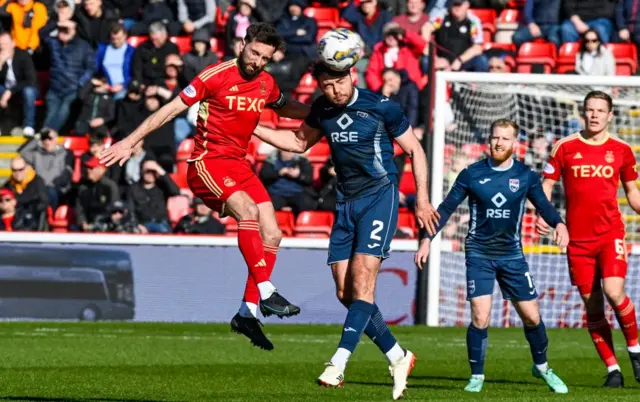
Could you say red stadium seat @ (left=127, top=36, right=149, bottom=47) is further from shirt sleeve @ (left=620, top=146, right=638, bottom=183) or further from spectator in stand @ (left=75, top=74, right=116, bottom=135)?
shirt sleeve @ (left=620, top=146, right=638, bottom=183)

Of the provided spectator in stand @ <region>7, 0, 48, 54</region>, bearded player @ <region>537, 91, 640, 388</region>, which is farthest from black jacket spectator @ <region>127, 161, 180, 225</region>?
bearded player @ <region>537, 91, 640, 388</region>

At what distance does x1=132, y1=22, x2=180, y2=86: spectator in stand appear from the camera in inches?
831

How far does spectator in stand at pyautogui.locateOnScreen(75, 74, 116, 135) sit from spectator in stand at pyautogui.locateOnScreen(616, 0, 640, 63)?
8.16m

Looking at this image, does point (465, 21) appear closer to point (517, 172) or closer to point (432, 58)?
point (432, 58)

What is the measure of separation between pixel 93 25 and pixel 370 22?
A: 4601 millimetres

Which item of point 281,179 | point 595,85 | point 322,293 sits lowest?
point 322,293

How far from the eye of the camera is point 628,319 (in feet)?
37.0

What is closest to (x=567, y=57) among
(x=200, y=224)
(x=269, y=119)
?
(x=269, y=119)

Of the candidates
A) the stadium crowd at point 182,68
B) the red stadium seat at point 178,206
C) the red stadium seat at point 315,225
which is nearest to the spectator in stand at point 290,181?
the stadium crowd at point 182,68

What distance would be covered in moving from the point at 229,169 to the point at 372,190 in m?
1.22

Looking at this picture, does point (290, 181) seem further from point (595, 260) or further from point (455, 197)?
point (455, 197)

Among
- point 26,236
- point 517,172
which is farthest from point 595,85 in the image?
point 26,236

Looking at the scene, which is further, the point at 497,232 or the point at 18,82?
the point at 18,82

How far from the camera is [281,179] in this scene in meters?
19.3
